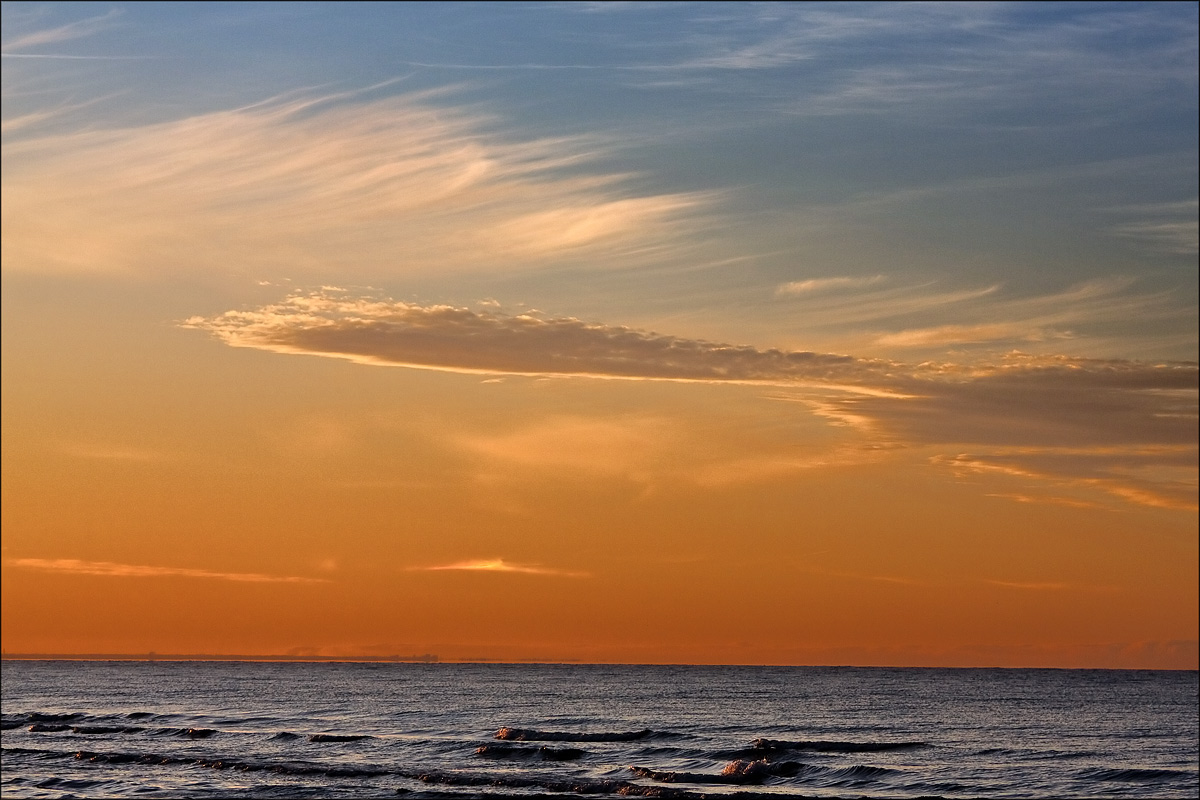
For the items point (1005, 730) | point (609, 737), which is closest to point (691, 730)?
point (609, 737)

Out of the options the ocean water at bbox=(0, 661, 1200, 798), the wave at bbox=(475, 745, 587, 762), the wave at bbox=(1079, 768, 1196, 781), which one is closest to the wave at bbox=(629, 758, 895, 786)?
the ocean water at bbox=(0, 661, 1200, 798)

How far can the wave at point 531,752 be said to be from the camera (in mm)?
72750

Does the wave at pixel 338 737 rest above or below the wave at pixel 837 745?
above

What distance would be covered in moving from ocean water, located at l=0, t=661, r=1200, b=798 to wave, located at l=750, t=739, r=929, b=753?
10.6 inches

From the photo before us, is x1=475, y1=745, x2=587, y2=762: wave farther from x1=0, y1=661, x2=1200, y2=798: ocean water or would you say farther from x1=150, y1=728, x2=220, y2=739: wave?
x1=150, y1=728, x2=220, y2=739: wave

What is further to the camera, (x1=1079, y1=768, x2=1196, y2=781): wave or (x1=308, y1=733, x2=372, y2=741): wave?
(x1=308, y1=733, x2=372, y2=741): wave

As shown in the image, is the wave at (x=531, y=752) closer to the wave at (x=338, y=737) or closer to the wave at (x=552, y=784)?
the wave at (x=552, y=784)

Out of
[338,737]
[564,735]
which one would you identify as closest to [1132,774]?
[564,735]

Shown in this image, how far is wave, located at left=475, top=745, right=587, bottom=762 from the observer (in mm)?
72750

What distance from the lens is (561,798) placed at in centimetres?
5603

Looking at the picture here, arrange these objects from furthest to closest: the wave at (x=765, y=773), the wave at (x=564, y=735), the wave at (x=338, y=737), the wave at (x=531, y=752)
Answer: the wave at (x=564, y=735) < the wave at (x=338, y=737) < the wave at (x=531, y=752) < the wave at (x=765, y=773)

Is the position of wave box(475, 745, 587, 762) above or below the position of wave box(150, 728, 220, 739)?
above

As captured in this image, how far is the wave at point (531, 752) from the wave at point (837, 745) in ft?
40.3

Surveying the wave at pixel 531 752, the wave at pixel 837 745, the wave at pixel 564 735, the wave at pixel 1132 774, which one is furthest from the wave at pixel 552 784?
the wave at pixel 1132 774
